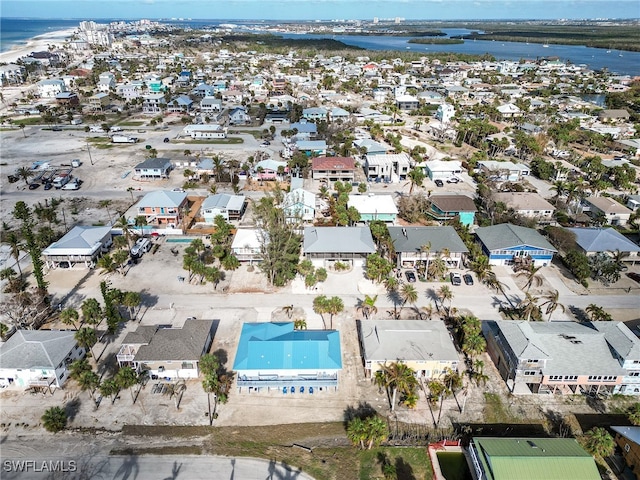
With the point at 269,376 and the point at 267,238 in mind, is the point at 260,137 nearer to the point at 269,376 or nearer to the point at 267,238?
the point at 267,238

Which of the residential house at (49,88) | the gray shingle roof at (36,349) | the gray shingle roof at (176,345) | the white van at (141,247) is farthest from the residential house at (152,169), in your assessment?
the residential house at (49,88)

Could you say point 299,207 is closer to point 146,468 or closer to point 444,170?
point 444,170

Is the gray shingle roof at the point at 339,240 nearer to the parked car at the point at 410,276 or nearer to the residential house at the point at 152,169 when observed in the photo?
the parked car at the point at 410,276

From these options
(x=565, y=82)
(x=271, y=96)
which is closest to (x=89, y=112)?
(x=271, y=96)

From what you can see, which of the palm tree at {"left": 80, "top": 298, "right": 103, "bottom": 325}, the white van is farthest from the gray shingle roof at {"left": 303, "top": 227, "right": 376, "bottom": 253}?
the palm tree at {"left": 80, "top": 298, "right": 103, "bottom": 325}

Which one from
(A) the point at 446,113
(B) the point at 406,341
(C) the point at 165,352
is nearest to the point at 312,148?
(A) the point at 446,113

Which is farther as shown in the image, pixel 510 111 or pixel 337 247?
pixel 510 111

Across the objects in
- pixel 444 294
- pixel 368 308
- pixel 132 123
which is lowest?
pixel 368 308
